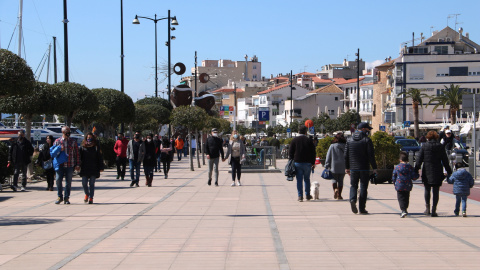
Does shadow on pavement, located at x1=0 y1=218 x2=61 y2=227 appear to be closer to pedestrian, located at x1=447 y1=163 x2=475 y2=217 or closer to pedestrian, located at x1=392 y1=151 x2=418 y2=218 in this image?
pedestrian, located at x1=392 y1=151 x2=418 y2=218

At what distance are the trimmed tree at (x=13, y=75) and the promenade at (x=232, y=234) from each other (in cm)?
285

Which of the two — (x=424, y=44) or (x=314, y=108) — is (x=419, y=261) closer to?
Answer: (x=424, y=44)

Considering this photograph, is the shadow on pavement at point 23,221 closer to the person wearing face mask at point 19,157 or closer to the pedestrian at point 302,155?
the pedestrian at point 302,155

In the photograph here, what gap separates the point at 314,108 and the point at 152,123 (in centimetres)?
6467

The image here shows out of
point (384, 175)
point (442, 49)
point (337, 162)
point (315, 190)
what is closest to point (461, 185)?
point (337, 162)

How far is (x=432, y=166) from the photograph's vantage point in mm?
12047

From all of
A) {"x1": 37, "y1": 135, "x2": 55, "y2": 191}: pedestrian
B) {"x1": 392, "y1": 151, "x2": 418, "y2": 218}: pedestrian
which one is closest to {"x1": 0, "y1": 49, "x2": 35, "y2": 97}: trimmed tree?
{"x1": 37, "y1": 135, "x2": 55, "y2": 191}: pedestrian

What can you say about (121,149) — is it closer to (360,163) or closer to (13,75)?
(13,75)

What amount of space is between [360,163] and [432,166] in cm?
127

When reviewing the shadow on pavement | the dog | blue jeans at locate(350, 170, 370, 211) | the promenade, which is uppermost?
blue jeans at locate(350, 170, 370, 211)

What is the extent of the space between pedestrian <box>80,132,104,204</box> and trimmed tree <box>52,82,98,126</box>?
11.2 m

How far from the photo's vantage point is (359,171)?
1244 centimetres

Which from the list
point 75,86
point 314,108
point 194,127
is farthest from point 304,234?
point 314,108

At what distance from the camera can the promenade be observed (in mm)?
7789
